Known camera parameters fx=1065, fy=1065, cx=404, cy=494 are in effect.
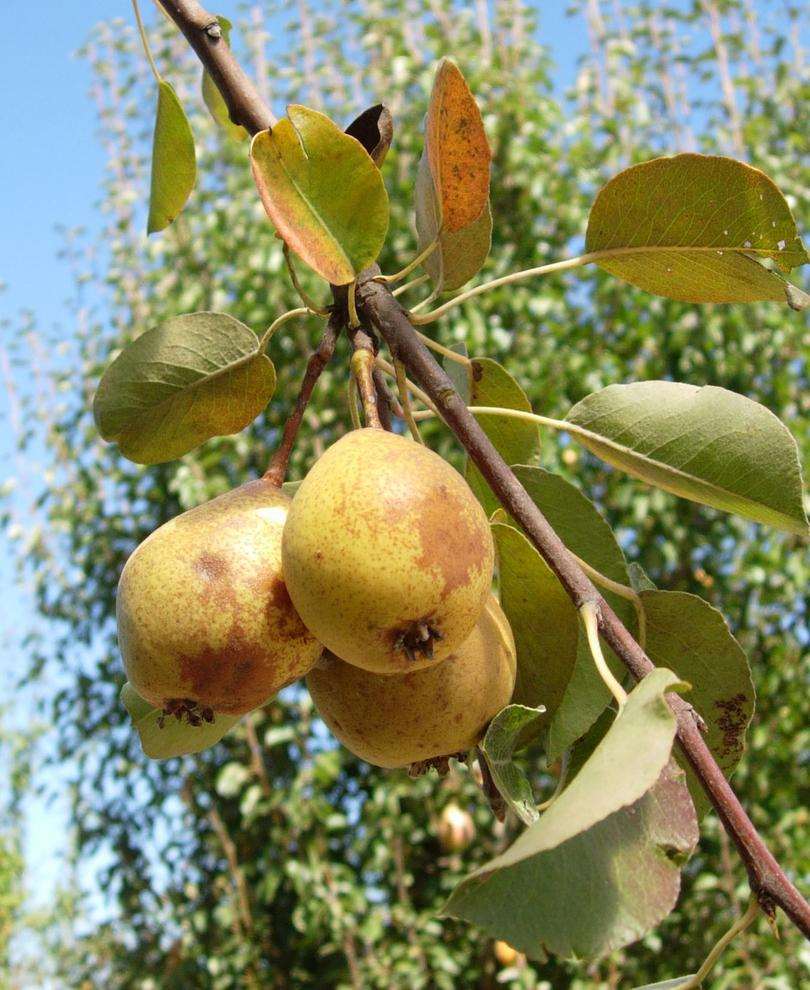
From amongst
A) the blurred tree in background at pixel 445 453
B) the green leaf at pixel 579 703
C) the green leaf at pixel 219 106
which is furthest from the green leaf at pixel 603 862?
the blurred tree in background at pixel 445 453

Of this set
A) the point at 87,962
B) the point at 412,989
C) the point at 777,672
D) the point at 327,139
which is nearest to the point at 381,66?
the point at 777,672

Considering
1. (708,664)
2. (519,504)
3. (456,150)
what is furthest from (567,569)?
(456,150)

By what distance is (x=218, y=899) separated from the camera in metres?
3.25

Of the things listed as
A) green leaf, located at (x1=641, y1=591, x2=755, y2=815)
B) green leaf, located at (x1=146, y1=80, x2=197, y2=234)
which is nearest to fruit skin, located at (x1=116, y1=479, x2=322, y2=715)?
green leaf, located at (x1=641, y1=591, x2=755, y2=815)

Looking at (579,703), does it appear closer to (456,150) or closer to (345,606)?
(345,606)

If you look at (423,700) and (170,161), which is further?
(170,161)

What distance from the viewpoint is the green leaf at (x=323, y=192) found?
0.59 metres

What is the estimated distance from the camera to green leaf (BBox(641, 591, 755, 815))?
64 centimetres

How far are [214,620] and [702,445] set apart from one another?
310 millimetres

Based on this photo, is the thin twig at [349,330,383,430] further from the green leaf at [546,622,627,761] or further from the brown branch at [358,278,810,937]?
the green leaf at [546,622,627,761]

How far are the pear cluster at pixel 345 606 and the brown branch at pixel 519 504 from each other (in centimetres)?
3

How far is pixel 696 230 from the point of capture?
Answer: 0.65 m

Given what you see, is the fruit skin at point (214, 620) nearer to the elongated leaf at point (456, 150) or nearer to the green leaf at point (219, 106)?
the elongated leaf at point (456, 150)

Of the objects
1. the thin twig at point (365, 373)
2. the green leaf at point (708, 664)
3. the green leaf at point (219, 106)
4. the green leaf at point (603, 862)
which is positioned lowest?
the green leaf at point (708, 664)
